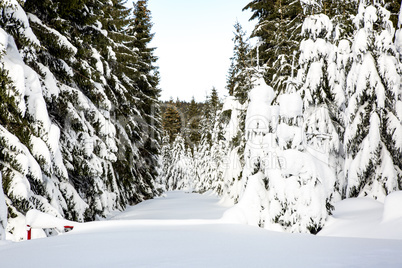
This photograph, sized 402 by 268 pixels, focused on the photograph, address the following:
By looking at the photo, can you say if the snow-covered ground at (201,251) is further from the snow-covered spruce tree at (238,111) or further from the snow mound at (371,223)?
the snow-covered spruce tree at (238,111)

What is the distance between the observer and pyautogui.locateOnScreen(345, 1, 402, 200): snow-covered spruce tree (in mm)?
10742

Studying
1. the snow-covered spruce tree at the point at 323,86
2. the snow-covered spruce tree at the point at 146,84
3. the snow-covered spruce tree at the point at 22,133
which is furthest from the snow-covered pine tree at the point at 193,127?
the snow-covered spruce tree at the point at 22,133

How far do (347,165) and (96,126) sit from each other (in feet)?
34.2

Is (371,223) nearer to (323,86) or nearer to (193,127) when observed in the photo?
(323,86)

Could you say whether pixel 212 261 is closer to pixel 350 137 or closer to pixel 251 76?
pixel 350 137

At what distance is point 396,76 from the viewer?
1074 centimetres

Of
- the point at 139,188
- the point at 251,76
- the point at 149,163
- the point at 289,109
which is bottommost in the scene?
the point at 139,188

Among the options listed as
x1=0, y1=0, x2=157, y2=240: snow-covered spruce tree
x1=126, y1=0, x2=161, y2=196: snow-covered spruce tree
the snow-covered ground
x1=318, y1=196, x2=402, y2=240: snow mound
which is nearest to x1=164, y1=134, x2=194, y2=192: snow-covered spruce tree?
x1=126, y1=0, x2=161, y2=196: snow-covered spruce tree

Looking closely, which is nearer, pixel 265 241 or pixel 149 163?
pixel 265 241

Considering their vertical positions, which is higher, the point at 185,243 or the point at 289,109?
the point at 289,109

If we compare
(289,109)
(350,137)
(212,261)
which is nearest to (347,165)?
(350,137)

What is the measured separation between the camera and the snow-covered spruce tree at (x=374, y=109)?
35.2 feet

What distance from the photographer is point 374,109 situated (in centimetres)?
1098

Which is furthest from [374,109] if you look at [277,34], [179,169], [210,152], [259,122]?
[179,169]
